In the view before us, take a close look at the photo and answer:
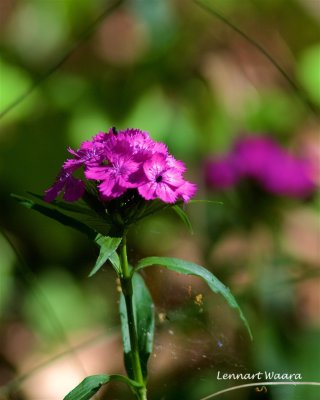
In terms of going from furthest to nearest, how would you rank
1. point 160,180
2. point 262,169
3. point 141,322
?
1. point 262,169
2. point 141,322
3. point 160,180

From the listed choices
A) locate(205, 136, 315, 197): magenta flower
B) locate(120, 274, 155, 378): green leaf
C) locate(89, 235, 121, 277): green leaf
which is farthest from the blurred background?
locate(89, 235, 121, 277): green leaf

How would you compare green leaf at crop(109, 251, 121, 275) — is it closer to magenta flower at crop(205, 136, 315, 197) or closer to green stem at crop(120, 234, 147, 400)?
green stem at crop(120, 234, 147, 400)

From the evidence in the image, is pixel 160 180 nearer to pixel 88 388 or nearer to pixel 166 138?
pixel 88 388

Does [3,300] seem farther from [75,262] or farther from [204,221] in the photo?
[204,221]

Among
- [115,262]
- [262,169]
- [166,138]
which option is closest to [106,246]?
[115,262]

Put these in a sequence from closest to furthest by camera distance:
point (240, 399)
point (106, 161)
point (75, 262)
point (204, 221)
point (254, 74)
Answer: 1. point (106, 161)
2. point (240, 399)
3. point (204, 221)
4. point (75, 262)
5. point (254, 74)

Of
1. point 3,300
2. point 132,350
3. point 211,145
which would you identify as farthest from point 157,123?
point 132,350
